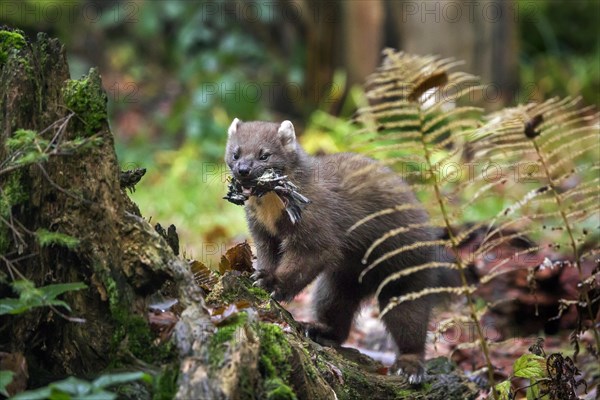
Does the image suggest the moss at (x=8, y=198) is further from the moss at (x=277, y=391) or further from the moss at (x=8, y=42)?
the moss at (x=277, y=391)

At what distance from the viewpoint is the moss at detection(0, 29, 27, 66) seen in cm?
420

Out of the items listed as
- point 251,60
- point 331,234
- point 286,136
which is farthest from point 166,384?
point 251,60

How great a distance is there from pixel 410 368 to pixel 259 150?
6.30 ft

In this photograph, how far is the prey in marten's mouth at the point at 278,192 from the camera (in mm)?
5706

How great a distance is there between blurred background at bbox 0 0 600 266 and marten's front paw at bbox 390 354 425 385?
443 centimetres

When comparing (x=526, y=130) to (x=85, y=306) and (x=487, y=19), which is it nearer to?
(x=85, y=306)

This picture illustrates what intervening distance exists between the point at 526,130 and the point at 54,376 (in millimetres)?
2387

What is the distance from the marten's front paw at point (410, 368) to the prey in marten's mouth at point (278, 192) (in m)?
1.20

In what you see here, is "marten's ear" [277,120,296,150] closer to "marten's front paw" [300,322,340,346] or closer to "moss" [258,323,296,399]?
"marten's front paw" [300,322,340,346]

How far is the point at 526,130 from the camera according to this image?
409cm

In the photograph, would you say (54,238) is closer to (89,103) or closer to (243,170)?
(89,103)

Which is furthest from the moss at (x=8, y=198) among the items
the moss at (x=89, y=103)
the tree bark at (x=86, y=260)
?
the moss at (x=89, y=103)

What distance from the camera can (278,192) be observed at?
5.80 meters

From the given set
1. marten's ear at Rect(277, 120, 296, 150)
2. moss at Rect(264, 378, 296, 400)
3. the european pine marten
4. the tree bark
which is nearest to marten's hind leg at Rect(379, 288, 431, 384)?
the european pine marten
